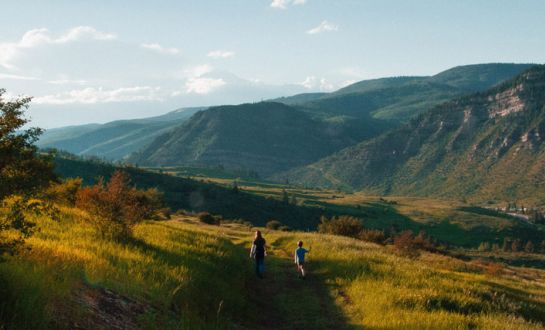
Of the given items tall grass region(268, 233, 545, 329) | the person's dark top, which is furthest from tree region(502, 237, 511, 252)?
A: the person's dark top

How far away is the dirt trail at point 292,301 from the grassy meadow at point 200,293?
0.13ft

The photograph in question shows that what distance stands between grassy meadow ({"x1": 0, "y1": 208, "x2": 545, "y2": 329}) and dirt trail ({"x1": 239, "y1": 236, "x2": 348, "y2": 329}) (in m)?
0.04

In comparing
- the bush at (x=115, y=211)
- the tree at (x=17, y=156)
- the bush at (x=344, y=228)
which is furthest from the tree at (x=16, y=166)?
the bush at (x=344, y=228)

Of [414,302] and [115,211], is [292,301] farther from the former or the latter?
[115,211]

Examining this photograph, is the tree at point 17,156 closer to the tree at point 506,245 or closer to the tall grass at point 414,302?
the tall grass at point 414,302

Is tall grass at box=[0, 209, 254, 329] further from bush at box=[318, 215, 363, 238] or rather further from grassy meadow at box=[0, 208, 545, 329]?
bush at box=[318, 215, 363, 238]

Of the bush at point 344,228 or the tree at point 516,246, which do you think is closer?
the bush at point 344,228

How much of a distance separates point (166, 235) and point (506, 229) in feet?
658

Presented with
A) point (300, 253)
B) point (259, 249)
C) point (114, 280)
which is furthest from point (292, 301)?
point (114, 280)

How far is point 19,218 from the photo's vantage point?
28.6 ft

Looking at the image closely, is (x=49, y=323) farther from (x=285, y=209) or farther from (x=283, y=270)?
(x=285, y=209)

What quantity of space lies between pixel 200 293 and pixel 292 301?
17.8ft

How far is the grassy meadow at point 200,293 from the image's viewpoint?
8445mm

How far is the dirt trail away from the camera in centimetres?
1410
